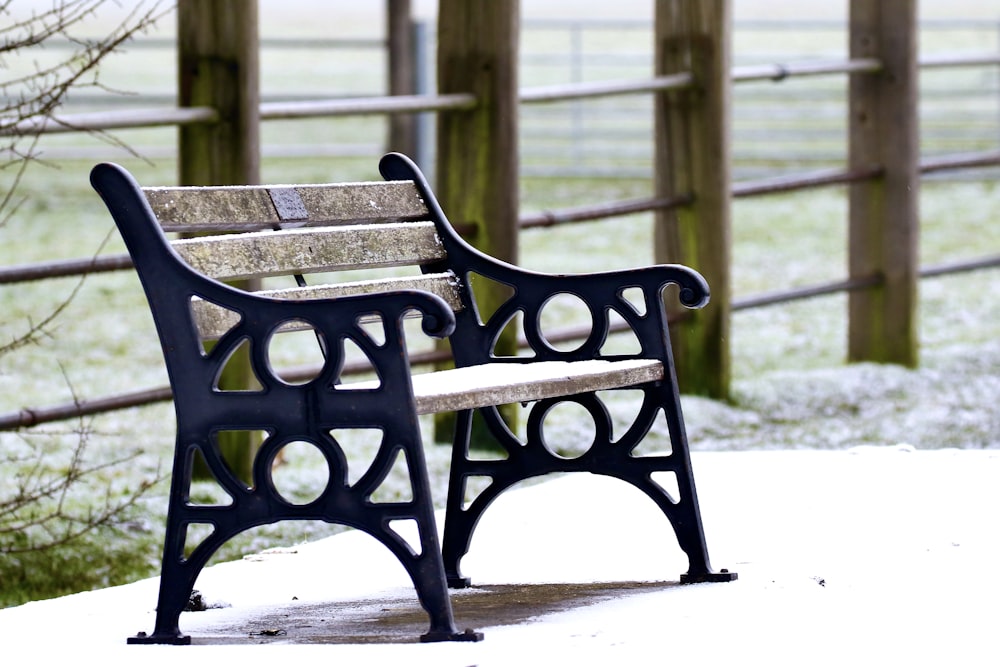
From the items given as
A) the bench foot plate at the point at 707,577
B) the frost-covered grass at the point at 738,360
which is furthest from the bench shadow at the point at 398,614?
the frost-covered grass at the point at 738,360

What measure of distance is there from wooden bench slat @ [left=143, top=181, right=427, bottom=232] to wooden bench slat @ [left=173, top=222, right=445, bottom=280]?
0.07 feet

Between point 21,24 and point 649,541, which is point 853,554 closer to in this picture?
point 649,541

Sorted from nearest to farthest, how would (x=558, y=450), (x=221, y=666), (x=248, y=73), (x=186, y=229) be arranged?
(x=221, y=666), (x=186, y=229), (x=248, y=73), (x=558, y=450)

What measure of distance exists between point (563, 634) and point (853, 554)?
2.41 feet

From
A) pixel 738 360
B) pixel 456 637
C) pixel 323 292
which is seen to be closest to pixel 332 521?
pixel 456 637

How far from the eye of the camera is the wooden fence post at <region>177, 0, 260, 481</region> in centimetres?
415

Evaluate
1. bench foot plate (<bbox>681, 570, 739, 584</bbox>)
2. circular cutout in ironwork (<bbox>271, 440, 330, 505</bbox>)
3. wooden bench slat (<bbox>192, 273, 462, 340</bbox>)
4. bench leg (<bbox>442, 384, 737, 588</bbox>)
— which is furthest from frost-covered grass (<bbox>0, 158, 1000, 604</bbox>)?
bench foot plate (<bbox>681, 570, 739, 584</bbox>)

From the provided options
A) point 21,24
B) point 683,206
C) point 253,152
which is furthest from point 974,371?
point 21,24

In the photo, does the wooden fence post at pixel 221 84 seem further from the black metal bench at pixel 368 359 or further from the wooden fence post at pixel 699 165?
the wooden fence post at pixel 699 165

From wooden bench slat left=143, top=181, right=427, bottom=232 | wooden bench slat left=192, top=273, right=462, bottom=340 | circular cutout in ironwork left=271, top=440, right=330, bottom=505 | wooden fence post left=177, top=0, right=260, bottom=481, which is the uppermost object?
wooden fence post left=177, top=0, right=260, bottom=481

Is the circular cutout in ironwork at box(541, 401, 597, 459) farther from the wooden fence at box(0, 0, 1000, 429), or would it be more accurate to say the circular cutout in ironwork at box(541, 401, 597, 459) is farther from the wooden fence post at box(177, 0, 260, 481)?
the wooden fence post at box(177, 0, 260, 481)

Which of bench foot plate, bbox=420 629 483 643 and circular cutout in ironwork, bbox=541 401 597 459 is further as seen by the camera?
circular cutout in ironwork, bbox=541 401 597 459

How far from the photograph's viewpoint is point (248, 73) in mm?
4160

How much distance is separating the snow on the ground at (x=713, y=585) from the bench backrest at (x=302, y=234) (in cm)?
45
